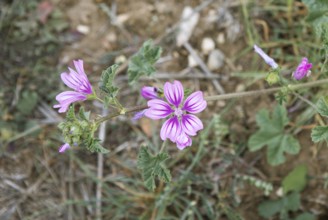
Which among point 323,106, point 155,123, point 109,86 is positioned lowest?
point 109,86

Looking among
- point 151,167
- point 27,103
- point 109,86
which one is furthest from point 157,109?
point 27,103

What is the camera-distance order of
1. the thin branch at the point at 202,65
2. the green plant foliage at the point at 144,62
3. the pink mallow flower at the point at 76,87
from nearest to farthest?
the pink mallow flower at the point at 76,87, the green plant foliage at the point at 144,62, the thin branch at the point at 202,65

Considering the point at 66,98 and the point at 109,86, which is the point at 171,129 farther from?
the point at 66,98

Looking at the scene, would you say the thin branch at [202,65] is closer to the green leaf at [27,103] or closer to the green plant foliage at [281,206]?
the green plant foliage at [281,206]

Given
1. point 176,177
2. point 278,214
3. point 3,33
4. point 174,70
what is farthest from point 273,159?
point 3,33

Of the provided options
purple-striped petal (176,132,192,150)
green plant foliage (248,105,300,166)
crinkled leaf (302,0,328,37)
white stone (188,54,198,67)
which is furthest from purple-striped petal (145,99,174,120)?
white stone (188,54,198,67)

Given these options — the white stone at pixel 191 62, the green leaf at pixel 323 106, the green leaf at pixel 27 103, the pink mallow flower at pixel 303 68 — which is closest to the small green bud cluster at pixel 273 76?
the pink mallow flower at pixel 303 68

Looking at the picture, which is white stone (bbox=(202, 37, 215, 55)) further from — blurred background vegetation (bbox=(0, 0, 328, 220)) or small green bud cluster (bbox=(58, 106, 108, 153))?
small green bud cluster (bbox=(58, 106, 108, 153))
